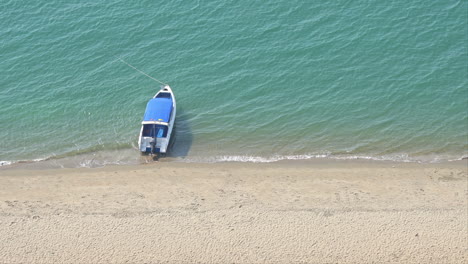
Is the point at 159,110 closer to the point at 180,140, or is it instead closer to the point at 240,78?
the point at 180,140

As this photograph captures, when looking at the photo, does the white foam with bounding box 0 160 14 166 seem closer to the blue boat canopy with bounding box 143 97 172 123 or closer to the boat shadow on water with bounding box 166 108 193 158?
the blue boat canopy with bounding box 143 97 172 123

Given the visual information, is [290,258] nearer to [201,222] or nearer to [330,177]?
[201,222]

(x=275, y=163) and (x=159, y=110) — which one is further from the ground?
(x=159, y=110)

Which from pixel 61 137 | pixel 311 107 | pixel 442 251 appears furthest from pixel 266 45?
pixel 442 251

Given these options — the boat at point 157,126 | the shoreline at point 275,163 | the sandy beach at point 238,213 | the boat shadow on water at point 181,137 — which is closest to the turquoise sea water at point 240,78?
the boat shadow on water at point 181,137

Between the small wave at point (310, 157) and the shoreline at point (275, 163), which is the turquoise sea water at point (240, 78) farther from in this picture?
the shoreline at point (275, 163)

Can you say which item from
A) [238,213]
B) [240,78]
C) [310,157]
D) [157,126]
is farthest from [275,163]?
[240,78]

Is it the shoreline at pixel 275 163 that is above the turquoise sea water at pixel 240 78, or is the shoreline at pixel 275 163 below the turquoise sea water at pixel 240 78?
below
